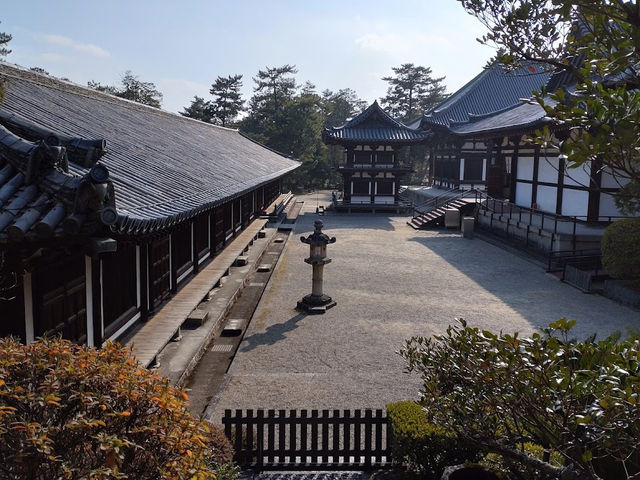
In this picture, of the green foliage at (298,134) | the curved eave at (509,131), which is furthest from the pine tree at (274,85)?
the curved eave at (509,131)

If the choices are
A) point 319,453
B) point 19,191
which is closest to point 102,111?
point 19,191

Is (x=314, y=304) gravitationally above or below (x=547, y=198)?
below

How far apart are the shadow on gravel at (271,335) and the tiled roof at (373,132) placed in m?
27.5

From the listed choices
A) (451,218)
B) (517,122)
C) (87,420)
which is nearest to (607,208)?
(517,122)

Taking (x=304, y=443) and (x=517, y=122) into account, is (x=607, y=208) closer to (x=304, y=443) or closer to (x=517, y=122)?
(x=517, y=122)

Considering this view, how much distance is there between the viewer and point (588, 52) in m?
3.96

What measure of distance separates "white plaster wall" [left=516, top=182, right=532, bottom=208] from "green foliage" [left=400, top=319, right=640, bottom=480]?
24.7 metres

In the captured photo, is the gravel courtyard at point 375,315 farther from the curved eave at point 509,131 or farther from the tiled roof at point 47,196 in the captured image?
the curved eave at point 509,131

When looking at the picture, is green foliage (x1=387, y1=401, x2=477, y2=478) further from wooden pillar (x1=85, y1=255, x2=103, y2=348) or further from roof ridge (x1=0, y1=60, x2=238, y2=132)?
roof ridge (x1=0, y1=60, x2=238, y2=132)

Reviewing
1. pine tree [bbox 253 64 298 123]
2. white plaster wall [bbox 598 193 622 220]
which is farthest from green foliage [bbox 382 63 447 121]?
white plaster wall [bbox 598 193 622 220]

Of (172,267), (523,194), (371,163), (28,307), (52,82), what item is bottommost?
(172,267)

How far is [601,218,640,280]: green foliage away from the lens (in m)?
15.2

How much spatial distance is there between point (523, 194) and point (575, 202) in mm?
5243

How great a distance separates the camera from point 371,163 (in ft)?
133
